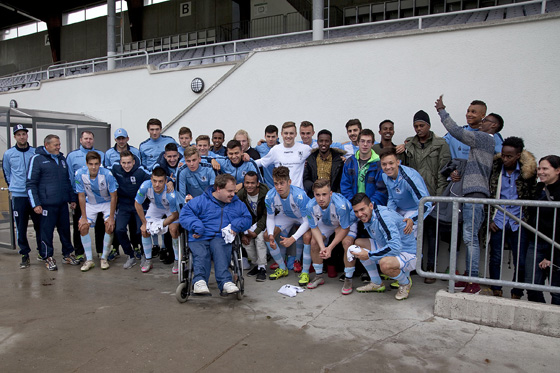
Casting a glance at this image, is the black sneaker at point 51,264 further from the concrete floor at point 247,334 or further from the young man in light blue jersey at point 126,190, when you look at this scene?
the young man in light blue jersey at point 126,190

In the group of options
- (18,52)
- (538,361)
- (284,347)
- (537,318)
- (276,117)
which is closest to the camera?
(538,361)

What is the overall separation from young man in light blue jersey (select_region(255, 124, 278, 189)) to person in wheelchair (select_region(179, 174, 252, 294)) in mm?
1442

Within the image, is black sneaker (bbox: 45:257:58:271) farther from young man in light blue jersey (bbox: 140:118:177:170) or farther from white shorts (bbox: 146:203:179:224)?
young man in light blue jersey (bbox: 140:118:177:170)

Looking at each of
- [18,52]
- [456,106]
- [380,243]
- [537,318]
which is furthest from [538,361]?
[18,52]

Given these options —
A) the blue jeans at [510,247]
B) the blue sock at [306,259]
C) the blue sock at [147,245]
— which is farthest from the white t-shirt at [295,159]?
the blue jeans at [510,247]

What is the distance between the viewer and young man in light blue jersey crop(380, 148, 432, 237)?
458cm

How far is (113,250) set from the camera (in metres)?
6.39

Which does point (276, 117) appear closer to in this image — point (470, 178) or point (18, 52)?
point (470, 178)

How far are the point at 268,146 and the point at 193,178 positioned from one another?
5.03 feet

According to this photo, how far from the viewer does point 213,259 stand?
443 cm

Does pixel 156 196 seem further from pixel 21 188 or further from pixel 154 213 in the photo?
pixel 21 188

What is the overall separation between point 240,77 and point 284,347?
20.4 feet

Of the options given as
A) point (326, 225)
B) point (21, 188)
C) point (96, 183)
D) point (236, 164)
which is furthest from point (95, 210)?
point (326, 225)

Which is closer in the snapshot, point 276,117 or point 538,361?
point 538,361
